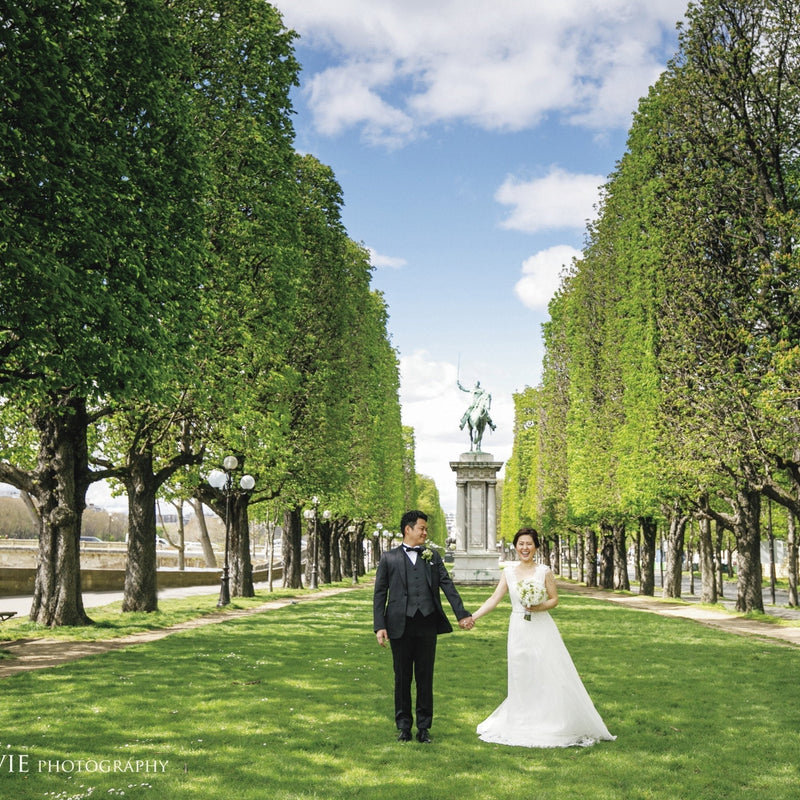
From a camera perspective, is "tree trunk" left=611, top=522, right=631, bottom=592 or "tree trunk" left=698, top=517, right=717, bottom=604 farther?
A: "tree trunk" left=611, top=522, right=631, bottom=592

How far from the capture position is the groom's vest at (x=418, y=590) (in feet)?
26.9

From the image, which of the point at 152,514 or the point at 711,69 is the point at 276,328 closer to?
the point at 152,514

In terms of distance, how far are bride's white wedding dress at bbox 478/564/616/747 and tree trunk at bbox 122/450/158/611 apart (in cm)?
1542

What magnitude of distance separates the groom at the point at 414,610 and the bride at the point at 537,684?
528 millimetres

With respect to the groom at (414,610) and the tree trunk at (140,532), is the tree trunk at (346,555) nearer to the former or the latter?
the tree trunk at (140,532)

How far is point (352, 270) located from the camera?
133 feet

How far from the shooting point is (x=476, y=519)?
48.4 meters

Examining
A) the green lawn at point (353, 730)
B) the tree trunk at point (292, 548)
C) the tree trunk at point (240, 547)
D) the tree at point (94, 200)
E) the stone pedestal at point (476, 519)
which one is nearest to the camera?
the green lawn at point (353, 730)

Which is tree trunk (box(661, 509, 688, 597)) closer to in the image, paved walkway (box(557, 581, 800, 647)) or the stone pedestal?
paved walkway (box(557, 581, 800, 647))

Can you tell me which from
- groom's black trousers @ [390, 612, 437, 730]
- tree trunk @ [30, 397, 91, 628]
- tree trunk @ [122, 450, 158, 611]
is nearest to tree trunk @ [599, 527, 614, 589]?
tree trunk @ [122, 450, 158, 611]

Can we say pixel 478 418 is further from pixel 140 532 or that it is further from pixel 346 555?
pixel 140 532

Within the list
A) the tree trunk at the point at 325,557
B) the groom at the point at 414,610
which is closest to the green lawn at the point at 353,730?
the groom at the point at 414,610

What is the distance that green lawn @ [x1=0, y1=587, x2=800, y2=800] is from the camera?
6.92 m

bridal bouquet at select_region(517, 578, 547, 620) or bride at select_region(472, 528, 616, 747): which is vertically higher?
bridal bouquet at select_region(517, 578, 547, 620)
